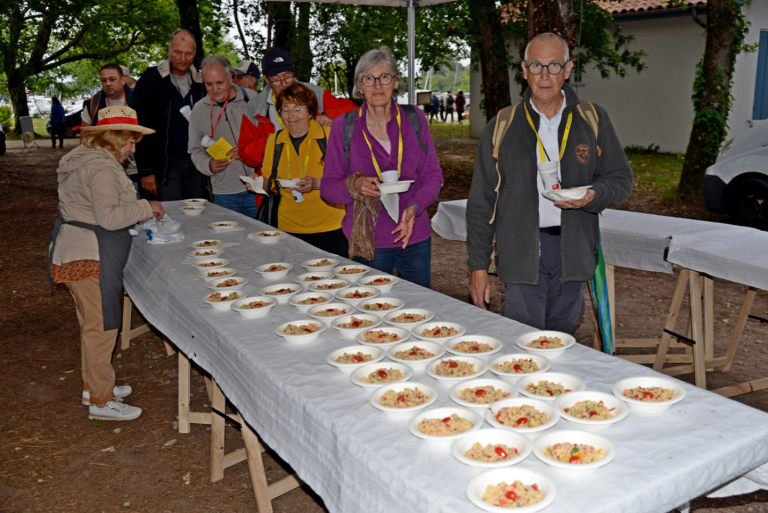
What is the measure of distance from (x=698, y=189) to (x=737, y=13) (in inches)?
92.3

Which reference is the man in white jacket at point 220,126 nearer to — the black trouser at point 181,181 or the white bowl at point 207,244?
the black trouser at point 181,181

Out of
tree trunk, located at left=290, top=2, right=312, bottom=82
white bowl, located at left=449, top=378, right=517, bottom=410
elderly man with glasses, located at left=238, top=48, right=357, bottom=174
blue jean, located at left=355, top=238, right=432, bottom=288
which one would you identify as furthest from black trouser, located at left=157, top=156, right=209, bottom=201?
tree trunk, located at left=290, top=2, right=312, bottom=82

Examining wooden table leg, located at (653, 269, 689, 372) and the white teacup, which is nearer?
the white teacup

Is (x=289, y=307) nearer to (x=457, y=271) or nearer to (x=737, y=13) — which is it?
(x=457, y=271)

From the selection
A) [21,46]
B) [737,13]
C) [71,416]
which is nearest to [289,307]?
[71,416]

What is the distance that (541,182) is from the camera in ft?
9.87

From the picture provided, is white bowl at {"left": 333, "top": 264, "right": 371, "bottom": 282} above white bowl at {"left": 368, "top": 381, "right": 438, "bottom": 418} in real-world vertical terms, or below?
above

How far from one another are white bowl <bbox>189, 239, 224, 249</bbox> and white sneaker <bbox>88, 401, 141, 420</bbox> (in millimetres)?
1058

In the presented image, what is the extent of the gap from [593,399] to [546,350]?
35 centimetres

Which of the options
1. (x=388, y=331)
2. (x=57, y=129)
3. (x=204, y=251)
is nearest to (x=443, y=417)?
(x=388, y=331)

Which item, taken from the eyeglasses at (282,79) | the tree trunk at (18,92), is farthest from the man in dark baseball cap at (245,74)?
the tree trunk at (18,92)

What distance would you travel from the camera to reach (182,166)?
589 cm

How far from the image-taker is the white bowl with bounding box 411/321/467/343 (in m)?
2.42

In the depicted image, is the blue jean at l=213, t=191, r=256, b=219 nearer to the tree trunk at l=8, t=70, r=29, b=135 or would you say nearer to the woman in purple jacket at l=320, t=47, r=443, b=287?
the woman in purple jacket at l=320, t=47, r=443, b=287
